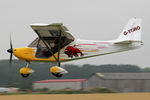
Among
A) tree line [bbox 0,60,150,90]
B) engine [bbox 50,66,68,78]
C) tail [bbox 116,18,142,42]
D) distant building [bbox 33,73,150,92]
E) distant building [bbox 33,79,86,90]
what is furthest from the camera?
tree line [bbox 0,60,150,90]

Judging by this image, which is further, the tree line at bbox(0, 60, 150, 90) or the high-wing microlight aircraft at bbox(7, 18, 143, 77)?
the tree line at bbox(0, 60, 150, 90)

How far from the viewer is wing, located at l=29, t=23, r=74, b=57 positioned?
62.4 ft

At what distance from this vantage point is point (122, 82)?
67.2m

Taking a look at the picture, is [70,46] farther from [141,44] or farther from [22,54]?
[141,44]

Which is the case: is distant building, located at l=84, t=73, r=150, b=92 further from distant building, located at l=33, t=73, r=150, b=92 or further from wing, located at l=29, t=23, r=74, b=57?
wing, located at l=29, t=23, r=74, b=57

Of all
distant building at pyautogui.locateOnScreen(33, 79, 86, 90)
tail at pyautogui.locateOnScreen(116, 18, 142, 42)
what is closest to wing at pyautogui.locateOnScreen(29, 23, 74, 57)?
tail at pyautogui.locateOnScreen(116, 18, 142, 42)

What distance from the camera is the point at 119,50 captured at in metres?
20.6

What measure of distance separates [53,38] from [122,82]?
49.1 meters

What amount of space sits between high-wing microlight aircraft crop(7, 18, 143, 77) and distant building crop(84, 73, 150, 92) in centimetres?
4539

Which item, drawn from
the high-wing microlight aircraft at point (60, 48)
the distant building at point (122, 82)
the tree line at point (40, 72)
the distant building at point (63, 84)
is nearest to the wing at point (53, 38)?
the high-wing microlight aircraft at point (60, 48)

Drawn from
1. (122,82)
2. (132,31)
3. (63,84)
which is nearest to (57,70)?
(132,31)

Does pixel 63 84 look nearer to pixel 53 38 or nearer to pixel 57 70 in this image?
pixel 53 38

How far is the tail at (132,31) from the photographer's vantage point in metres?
20.8

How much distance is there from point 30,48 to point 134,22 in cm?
643
